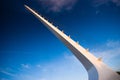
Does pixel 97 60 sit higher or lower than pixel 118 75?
higher

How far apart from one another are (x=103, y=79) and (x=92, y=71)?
5.45 ft

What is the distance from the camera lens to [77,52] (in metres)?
15.0

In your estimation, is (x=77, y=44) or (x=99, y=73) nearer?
(x=99, y=73)

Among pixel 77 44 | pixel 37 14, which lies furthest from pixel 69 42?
pixel 37 14

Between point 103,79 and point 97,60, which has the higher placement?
point 97,60

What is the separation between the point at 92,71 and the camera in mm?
13938

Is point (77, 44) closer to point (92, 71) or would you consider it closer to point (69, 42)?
point (69, 42)

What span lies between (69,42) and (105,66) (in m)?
4.54

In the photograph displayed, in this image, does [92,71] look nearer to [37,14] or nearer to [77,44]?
[77,44]

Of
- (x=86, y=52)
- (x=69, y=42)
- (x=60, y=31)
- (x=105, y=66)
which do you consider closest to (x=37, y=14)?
(x=60, y=31)

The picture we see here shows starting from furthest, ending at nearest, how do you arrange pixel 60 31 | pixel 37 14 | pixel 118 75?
pixel 37 14 → pixel 60 31 → pixel 118 75

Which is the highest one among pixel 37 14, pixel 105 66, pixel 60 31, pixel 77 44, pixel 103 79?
pixel 37 14

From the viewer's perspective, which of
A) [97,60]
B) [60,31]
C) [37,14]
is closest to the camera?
[97,60]

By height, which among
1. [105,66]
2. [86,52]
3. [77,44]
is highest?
[77,44]
